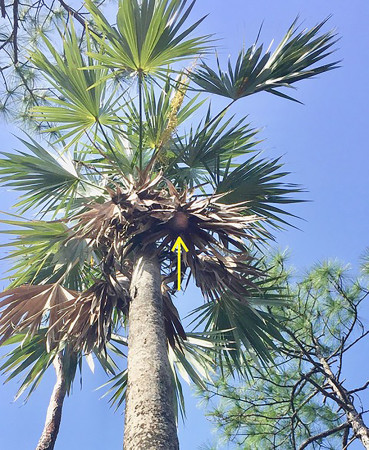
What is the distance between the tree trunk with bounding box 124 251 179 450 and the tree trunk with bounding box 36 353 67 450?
211 cm

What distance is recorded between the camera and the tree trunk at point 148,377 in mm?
2354

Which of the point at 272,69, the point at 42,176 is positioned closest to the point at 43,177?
the point at 42,176

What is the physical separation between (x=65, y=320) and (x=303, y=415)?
4421 mm

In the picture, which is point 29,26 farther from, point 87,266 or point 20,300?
point 20,300

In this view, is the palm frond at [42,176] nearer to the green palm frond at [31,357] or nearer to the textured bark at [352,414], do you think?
the green palm frond at [31,357]

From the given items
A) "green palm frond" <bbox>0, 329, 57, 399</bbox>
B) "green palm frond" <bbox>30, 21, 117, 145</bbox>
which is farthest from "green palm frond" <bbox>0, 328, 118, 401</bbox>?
"green palm frond" <bbox>30, 21, 117, 145</bbox>

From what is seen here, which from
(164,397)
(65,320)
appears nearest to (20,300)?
(65,320)

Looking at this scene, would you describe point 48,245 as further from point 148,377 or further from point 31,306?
point 148,377

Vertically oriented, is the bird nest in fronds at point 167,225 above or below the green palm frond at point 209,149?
below

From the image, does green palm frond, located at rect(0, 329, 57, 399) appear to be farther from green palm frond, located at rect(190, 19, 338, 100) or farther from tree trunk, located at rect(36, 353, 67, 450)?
green palm frond, located at rect(190, 19, 338, 100)

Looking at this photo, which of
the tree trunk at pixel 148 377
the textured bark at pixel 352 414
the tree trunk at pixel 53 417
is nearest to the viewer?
the tree trunk at pixel 148 377

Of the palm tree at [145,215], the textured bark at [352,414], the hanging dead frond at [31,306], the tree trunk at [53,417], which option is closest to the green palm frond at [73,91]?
the palm tree at [145,215]

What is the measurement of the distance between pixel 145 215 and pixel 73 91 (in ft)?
4.88

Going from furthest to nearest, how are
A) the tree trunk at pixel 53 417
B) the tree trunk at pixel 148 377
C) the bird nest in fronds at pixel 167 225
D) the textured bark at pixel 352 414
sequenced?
the textured bark at pixel 352 414 → the tree trunk at pixel 53 417 → the bird nest in fronds at pixel 167 225 → the tree trunk at pixel 148 377
